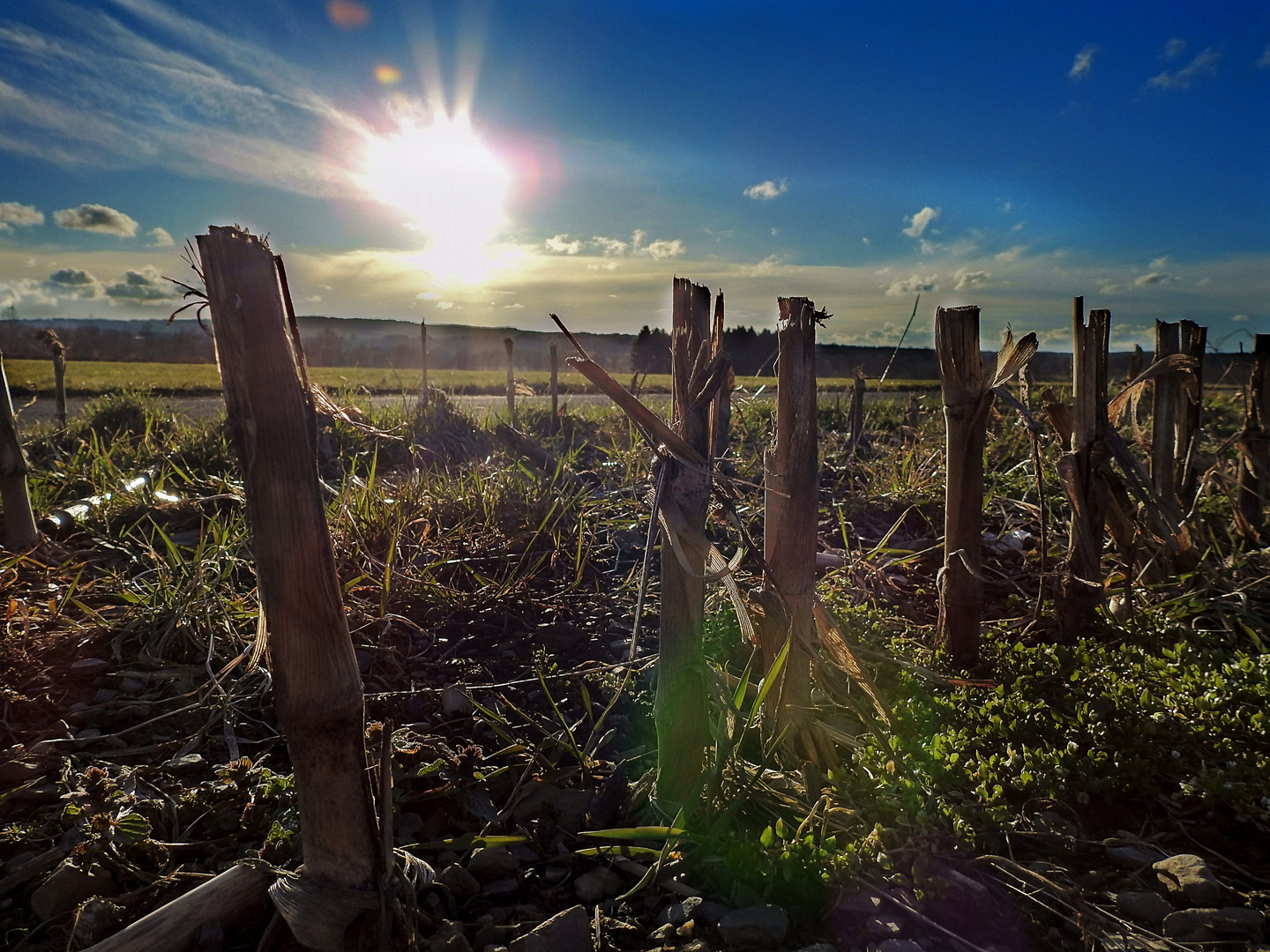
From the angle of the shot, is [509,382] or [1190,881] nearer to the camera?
[1190,881]

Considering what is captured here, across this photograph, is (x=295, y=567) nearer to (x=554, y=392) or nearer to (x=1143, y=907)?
(x=1143, y=907)

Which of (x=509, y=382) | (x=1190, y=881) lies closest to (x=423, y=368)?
(x=509, y=382)

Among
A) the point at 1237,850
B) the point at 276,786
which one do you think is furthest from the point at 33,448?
the point at 1237,850

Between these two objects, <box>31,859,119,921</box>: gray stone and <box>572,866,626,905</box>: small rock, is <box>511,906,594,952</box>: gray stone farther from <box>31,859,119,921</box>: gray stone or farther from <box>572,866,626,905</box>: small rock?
<box>31,859,119,921</box>: gray stone

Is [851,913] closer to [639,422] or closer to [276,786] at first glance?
[639,422]

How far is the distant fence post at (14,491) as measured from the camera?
420 centimetres

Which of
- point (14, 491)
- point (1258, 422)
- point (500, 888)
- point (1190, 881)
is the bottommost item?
point (500, 888)

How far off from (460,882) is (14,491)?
389 centimetres

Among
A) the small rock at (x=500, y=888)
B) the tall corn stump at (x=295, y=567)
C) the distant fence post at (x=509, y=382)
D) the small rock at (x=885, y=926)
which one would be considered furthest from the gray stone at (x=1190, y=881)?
the distant fence post at (x=509, y=382)

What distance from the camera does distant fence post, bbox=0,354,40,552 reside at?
4.20m

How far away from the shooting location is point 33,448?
24.4 ft

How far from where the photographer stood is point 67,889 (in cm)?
201

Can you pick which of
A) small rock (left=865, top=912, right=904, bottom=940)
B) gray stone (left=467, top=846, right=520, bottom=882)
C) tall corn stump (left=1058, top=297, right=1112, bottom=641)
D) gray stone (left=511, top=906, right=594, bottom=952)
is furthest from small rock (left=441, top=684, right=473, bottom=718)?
tall corn stump (left=1058, top=297, right=1112, bottom=641)

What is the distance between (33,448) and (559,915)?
8.14 meters
